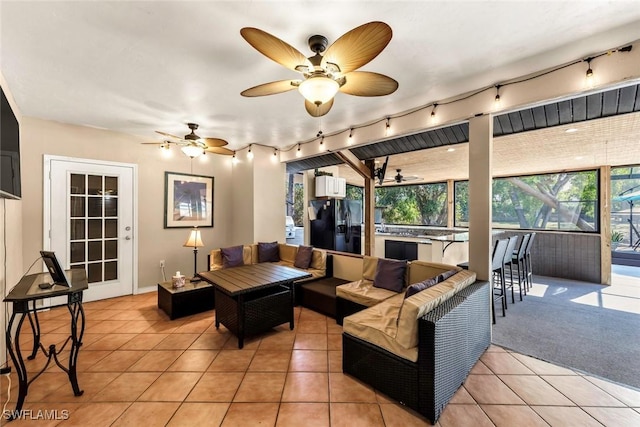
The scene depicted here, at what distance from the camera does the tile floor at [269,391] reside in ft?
5.67

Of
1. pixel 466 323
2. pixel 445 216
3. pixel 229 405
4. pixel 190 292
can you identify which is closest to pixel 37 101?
pixel 190 292

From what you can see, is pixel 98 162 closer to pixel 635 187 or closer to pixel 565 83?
pixel 565 83

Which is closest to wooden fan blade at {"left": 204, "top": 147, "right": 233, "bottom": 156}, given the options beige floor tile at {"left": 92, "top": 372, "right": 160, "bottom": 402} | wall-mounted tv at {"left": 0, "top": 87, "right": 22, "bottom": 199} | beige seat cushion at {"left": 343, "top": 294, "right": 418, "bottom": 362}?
wall-mounted tv at {"left": 0, "top": 87, "right": 22, "bottom": 199}

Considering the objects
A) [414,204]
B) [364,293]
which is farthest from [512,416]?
[414,204]

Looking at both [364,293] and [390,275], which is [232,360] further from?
[390,275]

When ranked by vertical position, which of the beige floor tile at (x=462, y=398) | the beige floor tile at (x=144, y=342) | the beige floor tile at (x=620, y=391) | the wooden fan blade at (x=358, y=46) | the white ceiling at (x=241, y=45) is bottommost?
the beige floor tile at (x=462, y=398)

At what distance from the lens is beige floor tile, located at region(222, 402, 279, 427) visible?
169 centimetres

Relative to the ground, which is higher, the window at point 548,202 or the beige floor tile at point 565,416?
the window at point 548,202

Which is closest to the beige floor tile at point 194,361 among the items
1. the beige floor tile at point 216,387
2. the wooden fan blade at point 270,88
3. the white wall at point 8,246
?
the beige floor tile at point 216,387

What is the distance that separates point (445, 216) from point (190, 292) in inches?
267

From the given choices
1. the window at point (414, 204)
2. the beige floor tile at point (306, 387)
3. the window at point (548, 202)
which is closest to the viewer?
the beige floor tile at point (306, 387)

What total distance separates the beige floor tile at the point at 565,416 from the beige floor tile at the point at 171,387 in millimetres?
Answer: 2507

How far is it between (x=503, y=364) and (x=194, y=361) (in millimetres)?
2780

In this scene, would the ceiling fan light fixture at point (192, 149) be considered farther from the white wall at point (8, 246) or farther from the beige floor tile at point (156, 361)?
the beige floor tile at point (156, 361)
